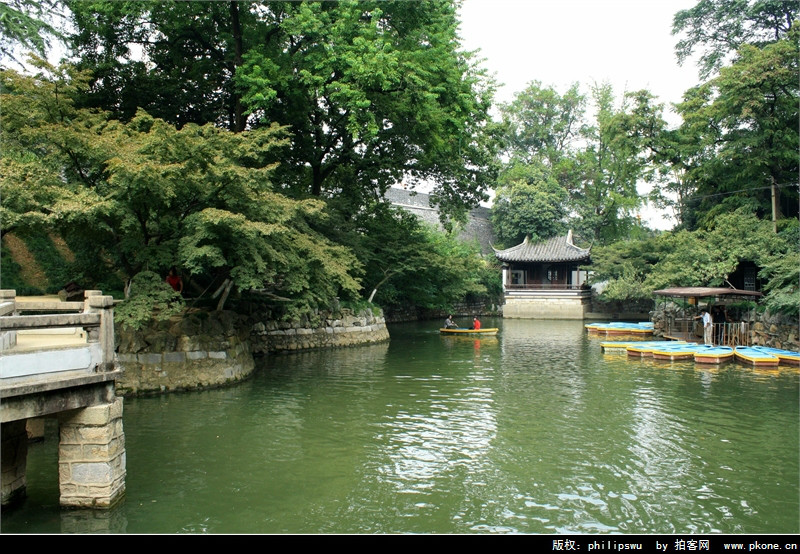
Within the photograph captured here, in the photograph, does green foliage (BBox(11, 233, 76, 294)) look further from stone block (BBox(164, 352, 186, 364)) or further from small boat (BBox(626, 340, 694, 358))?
small boat (BBox(626, 340, 694, 358))

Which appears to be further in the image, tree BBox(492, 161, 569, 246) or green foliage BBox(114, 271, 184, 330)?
tree BBox(492, 161, 569, 246)

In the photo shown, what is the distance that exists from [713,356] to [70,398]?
17.3 metres

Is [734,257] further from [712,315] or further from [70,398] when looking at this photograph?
[70,398]

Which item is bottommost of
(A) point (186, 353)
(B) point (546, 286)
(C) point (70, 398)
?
(A) point (186, 353)

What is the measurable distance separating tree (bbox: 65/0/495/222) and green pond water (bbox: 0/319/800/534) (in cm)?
841

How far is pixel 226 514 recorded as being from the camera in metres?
6.96

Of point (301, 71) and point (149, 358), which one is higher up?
point (301, 71)

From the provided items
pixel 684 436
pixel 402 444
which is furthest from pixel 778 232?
pixel 402 444

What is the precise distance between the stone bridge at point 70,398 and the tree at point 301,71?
1154 centimetres

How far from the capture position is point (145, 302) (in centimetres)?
1206

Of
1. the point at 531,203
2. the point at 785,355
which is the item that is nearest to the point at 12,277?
the point at 785,355

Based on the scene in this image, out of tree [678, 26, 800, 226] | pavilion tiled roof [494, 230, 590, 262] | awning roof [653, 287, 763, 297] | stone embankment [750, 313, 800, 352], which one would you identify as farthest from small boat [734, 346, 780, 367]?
pavilion tiled roof [494, 230, 590, 262]

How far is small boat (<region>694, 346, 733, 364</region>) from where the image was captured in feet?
59.1

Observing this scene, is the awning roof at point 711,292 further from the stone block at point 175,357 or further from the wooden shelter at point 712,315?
the stone block at point 175,357
